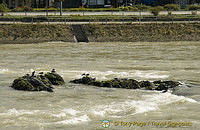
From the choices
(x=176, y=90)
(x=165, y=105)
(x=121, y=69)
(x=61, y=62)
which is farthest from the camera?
(x=61, y=62)

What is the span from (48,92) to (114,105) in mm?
4355

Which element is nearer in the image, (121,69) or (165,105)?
(165,105)

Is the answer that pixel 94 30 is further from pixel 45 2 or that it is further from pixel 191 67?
pixel 45 2

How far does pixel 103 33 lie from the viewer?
5372 cm

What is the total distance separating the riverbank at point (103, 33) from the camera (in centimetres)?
5253

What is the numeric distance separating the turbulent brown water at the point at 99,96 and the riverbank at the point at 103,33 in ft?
44.7

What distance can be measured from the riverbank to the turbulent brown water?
44.7 ft

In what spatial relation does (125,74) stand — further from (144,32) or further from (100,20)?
(100,20)

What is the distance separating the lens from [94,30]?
54.4 meters

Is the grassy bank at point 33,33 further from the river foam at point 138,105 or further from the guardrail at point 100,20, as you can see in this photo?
the river foam at point 138,105

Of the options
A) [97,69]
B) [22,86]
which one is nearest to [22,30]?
[97,69]

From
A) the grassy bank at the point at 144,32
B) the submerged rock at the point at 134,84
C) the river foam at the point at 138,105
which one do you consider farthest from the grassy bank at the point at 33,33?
the river foam at the point at 138,105

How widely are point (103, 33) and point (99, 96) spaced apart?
3244 centimetres

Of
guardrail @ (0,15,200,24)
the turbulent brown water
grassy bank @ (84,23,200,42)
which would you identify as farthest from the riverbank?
the turbulent brown water
